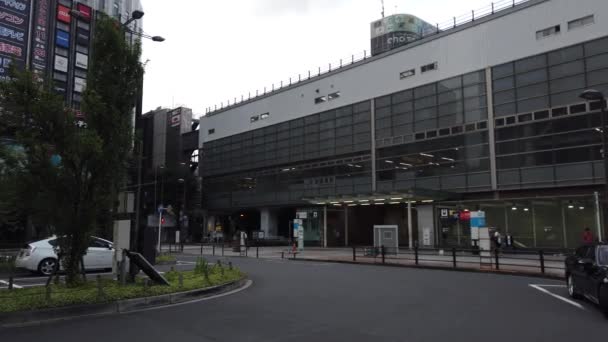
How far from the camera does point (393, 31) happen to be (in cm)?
5209

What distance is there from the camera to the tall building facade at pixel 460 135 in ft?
106

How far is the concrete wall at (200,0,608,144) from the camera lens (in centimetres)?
3344

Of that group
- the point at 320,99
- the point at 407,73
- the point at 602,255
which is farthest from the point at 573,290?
the point at 320,99

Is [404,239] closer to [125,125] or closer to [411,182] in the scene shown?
[411,182]

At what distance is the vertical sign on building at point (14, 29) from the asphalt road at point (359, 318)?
41.3 m

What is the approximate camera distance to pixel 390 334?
8.00 meters

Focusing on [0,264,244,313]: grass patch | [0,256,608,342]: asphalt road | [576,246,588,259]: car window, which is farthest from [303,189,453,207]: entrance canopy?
[0,264,244,313]: grass patch

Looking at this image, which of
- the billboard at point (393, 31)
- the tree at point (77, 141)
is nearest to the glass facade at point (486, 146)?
the billboard at point (393, 31)

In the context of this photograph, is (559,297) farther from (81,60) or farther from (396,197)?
(81,60)

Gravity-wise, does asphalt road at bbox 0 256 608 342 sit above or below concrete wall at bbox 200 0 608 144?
below

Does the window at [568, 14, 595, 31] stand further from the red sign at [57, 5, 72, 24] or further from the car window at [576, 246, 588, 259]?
the red sign at [57, 5, 72, 24]

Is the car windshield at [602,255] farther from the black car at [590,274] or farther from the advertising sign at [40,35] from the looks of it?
the advertising sign at [40,35]

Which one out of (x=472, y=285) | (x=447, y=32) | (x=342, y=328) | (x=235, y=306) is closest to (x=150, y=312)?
(x=235, y=306)

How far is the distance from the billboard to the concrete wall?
648cm
